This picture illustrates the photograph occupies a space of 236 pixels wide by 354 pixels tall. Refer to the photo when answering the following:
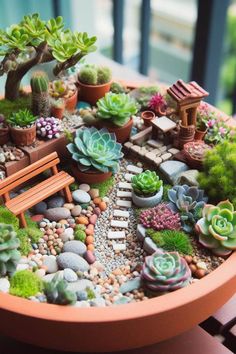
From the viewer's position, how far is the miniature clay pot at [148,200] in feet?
3.58

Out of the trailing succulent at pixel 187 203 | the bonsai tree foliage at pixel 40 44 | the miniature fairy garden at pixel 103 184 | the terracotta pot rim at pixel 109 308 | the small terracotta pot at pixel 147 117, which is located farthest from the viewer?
the small terracotta pot at pixel 147 117

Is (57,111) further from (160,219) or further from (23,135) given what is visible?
(160,219)

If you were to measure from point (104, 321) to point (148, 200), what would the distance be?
342mm

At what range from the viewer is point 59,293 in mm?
851

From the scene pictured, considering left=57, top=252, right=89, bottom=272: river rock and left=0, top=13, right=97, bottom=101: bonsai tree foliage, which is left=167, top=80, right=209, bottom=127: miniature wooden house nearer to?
left=0, top=13, right=97, bottom=101: bonsai tree foliage

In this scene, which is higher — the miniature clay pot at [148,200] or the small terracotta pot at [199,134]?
the small terracotta pot at [199,134]

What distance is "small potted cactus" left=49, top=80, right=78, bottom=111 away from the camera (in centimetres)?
127

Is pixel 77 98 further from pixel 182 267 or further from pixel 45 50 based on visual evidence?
pixel 182 267

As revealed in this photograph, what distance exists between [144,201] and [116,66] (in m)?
0.87

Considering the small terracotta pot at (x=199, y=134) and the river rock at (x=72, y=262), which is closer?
the river rock at (x=72, y=262)

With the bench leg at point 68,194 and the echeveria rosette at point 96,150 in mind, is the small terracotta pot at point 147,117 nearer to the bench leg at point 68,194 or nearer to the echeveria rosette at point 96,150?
the echeveria rosette at point 96,150

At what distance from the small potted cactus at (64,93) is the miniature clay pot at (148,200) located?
32 centimetres

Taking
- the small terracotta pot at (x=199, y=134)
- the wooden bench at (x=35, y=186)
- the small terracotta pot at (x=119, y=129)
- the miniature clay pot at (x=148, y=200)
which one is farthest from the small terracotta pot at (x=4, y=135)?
the small terracotta pot at (x=199, y=134)

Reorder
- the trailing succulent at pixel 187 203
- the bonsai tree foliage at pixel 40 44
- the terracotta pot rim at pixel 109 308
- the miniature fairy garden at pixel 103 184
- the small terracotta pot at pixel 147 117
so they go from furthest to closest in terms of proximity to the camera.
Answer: the small terracotta pot at pixel 147 117 < the bonsai tree foliage at pixel 40 44 < the trailing succulent at pixel 187 203 < the miniature fairy garden at pixel 103 184 < the terracotta pot rim at pixel 109 308
